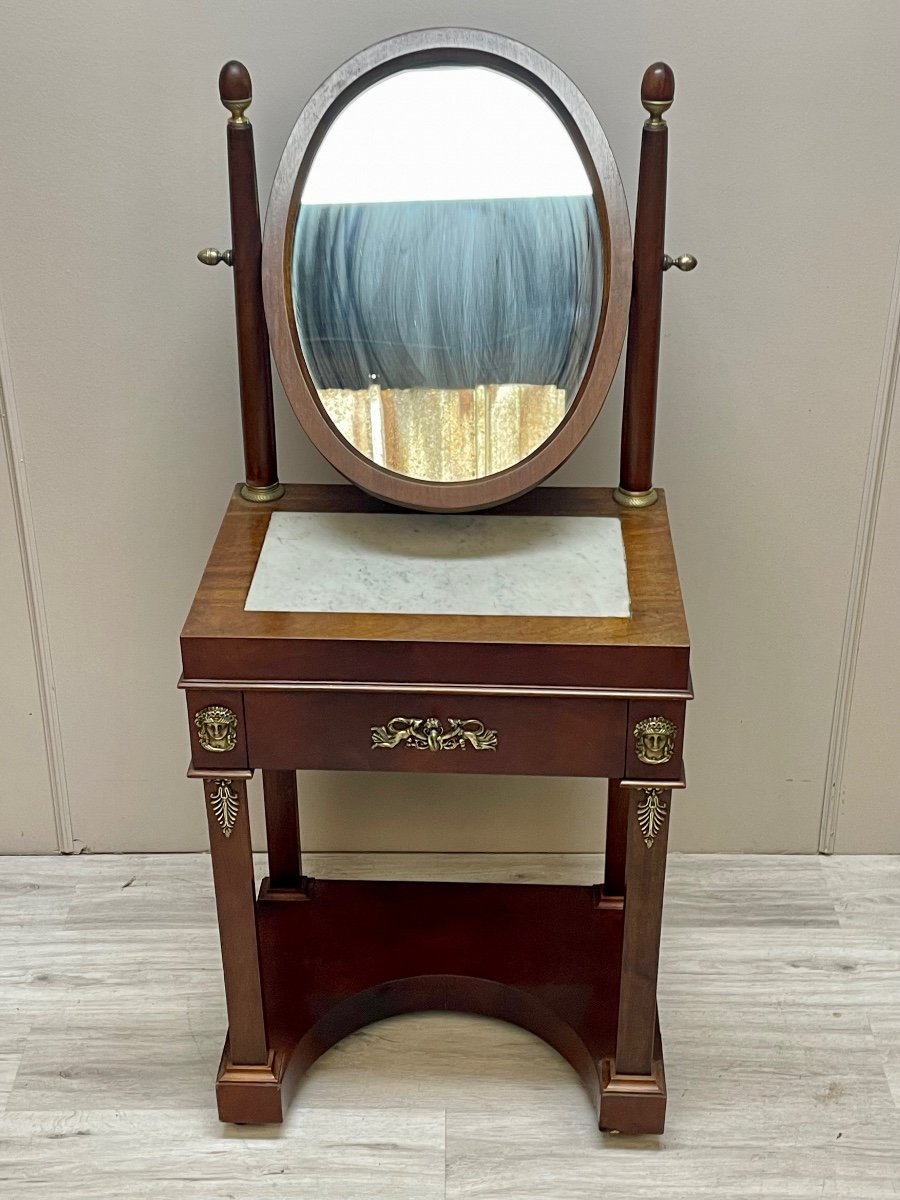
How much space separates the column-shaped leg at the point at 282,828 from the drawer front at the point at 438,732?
16.7 inches

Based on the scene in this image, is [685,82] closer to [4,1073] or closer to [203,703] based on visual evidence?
[203,703]

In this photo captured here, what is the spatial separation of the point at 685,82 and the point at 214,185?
59 centimetres

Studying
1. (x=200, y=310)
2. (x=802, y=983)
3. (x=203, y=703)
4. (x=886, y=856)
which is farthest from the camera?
(x=886, y=856)

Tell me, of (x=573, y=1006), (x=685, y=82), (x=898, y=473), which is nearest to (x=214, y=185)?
(x=685, y=82)

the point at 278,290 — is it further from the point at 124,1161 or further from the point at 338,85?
the point at 124,1161

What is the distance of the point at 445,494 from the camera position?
5.07 ft

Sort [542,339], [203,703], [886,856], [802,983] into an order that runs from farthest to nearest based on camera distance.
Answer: [886,856] → [802,983] → [542,339] → [203,703]

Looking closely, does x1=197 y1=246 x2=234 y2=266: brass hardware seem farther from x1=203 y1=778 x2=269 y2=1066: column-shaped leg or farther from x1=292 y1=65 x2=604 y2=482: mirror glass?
x1=203 y1=778 x2=269 y2=1066: column-shaped leg

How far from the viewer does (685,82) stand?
1639 millimetres

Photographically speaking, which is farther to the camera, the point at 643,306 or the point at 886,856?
the point at 886,856

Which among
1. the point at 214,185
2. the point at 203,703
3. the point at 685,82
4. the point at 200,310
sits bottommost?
the point at 203,703

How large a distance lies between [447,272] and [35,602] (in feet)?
2.73

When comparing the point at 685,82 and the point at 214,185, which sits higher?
the point at 685,82

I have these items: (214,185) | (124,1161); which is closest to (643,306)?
(214,185)
